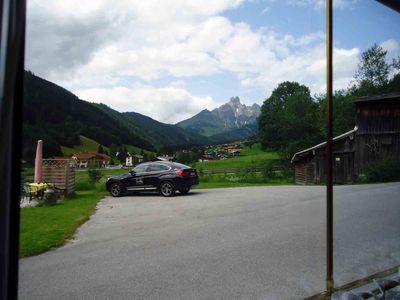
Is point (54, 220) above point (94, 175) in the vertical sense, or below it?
below

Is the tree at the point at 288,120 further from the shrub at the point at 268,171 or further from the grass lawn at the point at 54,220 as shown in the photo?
the grass lawn at the point at 54,220

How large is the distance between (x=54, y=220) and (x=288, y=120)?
1.63 m

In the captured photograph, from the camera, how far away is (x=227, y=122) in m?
2.29

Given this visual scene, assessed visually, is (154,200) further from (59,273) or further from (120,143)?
(59,273)

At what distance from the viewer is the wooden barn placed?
8.05 feet

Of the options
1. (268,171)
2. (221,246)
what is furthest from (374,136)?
(221,246)

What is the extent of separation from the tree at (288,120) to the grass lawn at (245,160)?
54mm

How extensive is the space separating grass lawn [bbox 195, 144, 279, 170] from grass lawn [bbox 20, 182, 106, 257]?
2.29 feet

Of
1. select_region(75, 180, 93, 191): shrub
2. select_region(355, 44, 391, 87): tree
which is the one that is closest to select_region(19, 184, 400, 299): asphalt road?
select_region(75, 180, 93, 191): shrub

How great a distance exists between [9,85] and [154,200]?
177cm

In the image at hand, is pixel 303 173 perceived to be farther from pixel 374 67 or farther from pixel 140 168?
pixel 140 168

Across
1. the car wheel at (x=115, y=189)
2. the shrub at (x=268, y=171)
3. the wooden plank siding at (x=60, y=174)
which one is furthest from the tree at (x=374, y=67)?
the wooden plank siding at (x=60, y=174)

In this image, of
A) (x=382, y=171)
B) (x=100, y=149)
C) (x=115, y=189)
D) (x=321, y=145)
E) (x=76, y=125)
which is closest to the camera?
(x=76, y=125)

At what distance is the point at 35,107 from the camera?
1.20 meters
